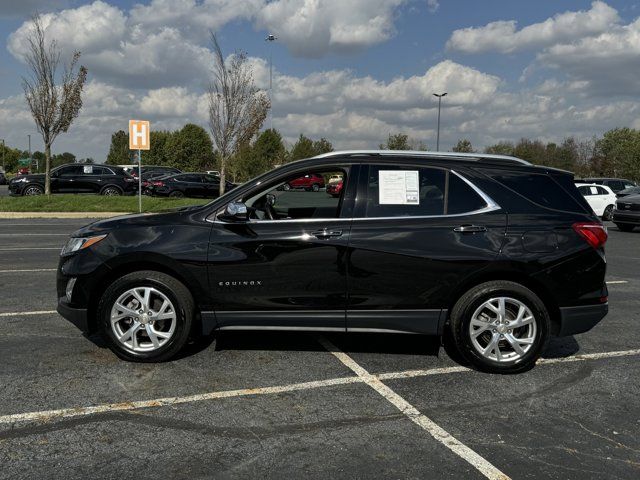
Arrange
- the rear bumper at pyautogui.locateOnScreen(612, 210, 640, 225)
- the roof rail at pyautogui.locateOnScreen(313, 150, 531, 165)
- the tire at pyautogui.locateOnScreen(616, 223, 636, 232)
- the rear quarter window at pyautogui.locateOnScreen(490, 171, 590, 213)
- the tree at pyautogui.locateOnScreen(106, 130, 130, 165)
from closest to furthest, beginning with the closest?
the rear quarter window at pyautogui.locateOnScreen(490, 171, 590, 213) → the roof rail at pyautogui.locateOnScreen(313, 150, 531, 165) → the rear bumper at pyautogui.locateOnScreen(612, 210, 640, 225) → the tire at pyautogui.locateOnScreen(616, 223, 636, 232) → the tree at pyautogui.locateOnScreen(106, 130, 130, 165)

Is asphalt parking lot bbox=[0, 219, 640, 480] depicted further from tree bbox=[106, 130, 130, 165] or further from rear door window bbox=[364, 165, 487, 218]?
tree bbox=[106, 130, 130, 165]

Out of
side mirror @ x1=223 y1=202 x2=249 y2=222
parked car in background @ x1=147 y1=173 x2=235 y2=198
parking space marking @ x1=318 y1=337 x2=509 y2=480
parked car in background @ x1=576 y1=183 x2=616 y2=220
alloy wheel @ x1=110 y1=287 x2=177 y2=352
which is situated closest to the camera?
parking space marking @ x1=318 y1=337 x2=509 y2=480

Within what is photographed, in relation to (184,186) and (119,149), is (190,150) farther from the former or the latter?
(184,186)

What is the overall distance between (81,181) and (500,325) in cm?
2566

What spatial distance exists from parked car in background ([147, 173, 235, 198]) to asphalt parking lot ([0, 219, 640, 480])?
24.1 metres

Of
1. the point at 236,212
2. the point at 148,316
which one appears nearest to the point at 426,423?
the point at 236,212

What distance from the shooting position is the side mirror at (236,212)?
175 inches

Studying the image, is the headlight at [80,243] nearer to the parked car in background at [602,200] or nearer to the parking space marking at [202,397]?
the parking space marking at [202,397]

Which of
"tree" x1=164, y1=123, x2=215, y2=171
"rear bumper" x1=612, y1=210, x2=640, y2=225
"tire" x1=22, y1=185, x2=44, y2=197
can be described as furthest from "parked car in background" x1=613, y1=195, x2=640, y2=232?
"tree" x1=164, y1=123, x2=215, y2=171

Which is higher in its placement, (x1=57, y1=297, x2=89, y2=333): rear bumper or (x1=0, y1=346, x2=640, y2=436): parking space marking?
(x1=57, y1=297, x2=89, y2=333): rear bumper

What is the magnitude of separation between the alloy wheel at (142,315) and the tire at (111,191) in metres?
23.8

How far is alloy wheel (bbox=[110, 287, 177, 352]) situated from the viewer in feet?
15.0

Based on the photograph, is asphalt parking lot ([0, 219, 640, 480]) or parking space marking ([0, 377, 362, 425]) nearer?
asphalt parking lot ([0, 219, 640, 480])

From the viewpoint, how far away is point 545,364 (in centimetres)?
487
